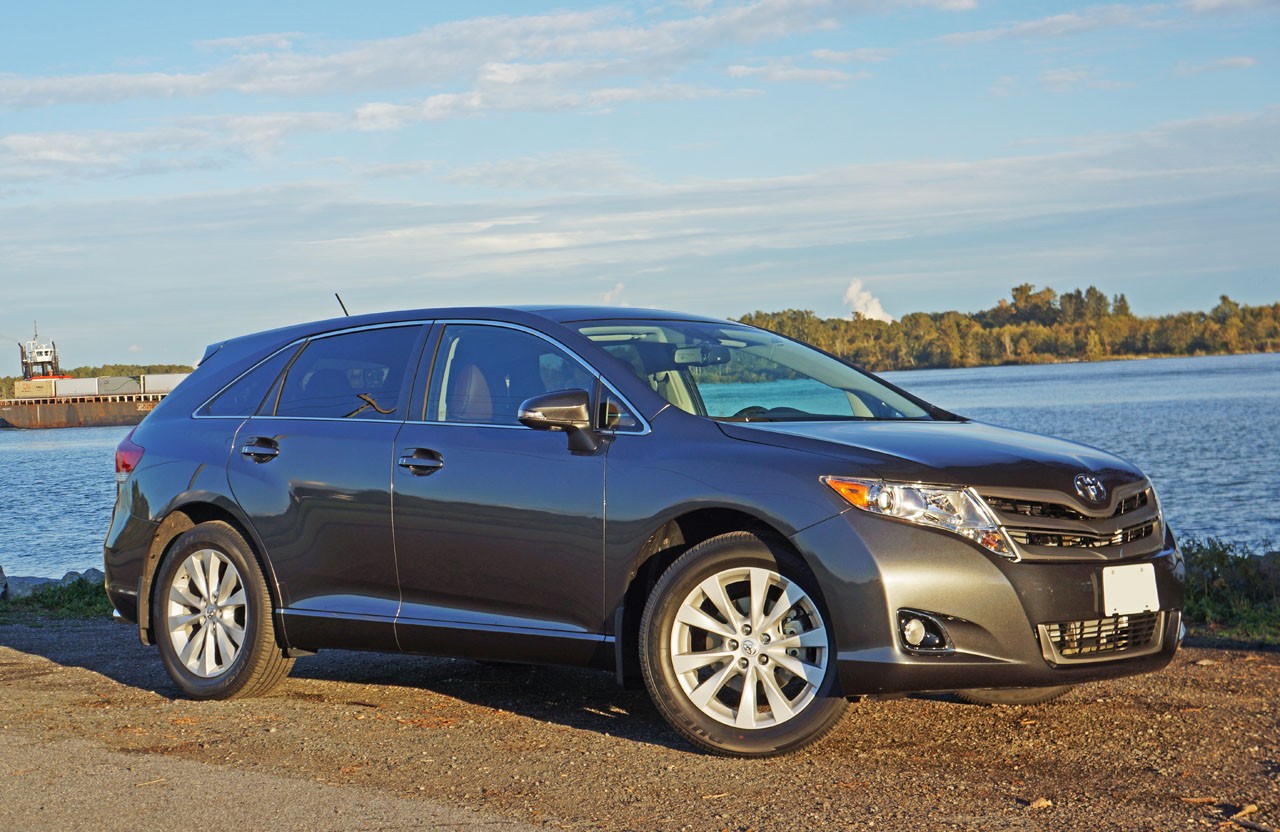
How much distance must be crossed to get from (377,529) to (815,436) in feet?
6.55

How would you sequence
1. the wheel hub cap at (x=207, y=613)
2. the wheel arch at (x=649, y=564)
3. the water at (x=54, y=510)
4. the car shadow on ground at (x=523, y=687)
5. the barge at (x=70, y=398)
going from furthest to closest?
the barge at (x=70, y=398) < the water at (x=54, y=510) < the wheel hub cap at (x=207, y=613) < the car shadow on ground at (x=523, y=687) < the wheel arch at (x=649, y=564)

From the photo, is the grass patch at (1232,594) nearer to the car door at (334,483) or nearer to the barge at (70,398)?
the car door at (334,483)

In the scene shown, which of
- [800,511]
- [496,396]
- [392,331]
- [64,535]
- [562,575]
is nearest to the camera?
[800,511]

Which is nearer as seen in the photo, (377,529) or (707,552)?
(707,552)

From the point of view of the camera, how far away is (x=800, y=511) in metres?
5.17

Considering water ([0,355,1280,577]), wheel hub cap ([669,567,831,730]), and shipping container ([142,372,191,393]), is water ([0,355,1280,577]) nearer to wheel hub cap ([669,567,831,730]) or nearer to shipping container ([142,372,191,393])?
wheel hub cap ([669,567,831,730])

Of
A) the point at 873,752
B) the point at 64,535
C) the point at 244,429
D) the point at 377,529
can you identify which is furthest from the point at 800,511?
the point at 64,535

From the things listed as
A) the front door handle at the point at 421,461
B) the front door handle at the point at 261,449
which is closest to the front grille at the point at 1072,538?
the front door handle at the point at 421,461

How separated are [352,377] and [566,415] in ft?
4.98

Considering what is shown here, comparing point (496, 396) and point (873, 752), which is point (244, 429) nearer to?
point (496, 396)

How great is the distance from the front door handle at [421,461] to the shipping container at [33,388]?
128654 millimetres

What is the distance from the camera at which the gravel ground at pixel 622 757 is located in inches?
179

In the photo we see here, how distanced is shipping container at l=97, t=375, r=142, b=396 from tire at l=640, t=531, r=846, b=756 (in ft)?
424

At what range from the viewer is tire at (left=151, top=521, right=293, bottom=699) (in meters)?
6.70
